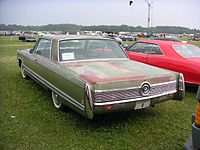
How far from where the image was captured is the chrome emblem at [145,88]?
320 centimetres

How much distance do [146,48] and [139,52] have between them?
27 cm

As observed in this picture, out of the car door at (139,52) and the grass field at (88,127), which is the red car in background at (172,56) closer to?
the car door at (139,52)

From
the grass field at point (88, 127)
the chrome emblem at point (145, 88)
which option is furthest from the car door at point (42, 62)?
the chrome emblem at point (145, 88)

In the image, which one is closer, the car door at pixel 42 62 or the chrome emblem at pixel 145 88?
the chrome emblem at pixel 145 88

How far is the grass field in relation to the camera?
3.01 m

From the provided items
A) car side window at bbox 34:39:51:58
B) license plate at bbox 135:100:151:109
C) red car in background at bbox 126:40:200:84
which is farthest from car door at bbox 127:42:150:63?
license plate at bbox 135:100:151:109

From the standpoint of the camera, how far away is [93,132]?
334cm

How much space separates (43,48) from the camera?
5.00 metres

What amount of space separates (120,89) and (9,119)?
203 cm

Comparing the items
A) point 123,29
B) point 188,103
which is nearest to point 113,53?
point 188,103

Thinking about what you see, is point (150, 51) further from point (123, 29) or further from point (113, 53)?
point (123, 29)

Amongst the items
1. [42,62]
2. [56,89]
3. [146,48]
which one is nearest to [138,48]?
[146,48]

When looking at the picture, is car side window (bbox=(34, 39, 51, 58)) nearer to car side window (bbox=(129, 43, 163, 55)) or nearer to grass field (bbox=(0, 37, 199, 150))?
grass field (bbox=(0, 37, 199, 150))

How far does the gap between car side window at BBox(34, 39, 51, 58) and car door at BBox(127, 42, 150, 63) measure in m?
2.83
